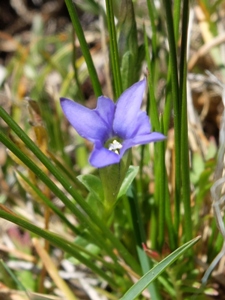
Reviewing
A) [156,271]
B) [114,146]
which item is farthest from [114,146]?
[156,271]

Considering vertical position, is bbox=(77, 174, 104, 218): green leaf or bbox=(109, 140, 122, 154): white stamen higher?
bbox=(109, 140, 122, 154): white stamen

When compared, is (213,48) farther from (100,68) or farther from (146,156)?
(146,156)

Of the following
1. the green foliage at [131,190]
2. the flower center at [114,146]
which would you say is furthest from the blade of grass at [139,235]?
the flower center at [114,146]

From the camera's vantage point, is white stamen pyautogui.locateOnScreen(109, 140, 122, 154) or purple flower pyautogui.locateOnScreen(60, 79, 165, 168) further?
white stamen pyautogui.locateOnScreen(109, 140, 122, 154)

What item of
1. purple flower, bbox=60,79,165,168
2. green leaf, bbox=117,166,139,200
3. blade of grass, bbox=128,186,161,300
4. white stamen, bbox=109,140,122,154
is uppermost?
purple flower, bbox=60,79,165,168

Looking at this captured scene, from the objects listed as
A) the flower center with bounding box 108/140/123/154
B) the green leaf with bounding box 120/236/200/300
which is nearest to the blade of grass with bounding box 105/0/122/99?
the flower center with bounding box 108/140/123/154

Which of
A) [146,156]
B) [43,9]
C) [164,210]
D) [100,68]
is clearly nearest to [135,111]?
[164,210]

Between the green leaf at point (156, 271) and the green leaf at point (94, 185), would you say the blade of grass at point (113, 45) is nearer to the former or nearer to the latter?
the green leaf at point (94, 185)

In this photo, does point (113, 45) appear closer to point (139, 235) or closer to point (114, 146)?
point (114, 146)

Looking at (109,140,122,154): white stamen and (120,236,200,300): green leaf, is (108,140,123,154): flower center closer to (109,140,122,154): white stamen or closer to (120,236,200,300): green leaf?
(109,140,122,154): white stamen
